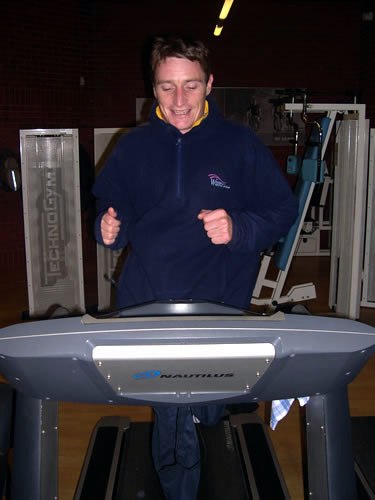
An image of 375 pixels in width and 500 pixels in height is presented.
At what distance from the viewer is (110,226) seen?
54.7 inches

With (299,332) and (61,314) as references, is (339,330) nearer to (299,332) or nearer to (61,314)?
(299,332)

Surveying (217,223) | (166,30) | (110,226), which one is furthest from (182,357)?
(166,30)

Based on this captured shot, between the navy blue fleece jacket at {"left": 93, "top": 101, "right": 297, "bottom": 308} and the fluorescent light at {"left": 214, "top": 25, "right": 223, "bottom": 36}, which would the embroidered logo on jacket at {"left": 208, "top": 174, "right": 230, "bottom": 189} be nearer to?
the navy blue fleece jacket at {"left": 93, "top": 101, "right": 297, "bottom": 308}

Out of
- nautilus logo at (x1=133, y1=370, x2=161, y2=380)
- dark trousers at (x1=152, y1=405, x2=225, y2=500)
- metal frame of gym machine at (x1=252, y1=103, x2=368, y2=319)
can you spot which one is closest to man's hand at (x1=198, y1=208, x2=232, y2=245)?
nautilus logo at (x1=133, y1=370, x2=161, y2=380)

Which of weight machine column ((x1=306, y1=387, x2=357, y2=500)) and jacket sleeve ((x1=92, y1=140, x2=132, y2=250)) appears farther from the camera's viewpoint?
jacket sleeve ((x1=92, y1=140, x2=132, y2=250))

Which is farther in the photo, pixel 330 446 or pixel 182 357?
pixel 330 446

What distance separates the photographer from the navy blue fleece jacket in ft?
4.84

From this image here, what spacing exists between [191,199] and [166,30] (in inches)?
242

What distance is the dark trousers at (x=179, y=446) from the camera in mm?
1469

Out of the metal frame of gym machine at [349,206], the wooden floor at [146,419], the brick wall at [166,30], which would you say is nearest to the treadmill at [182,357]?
the wooden floor at [146,419]

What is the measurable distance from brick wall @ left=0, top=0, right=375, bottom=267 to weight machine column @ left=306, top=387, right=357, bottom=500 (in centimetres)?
560

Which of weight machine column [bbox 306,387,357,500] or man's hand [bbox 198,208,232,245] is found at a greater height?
man's hand [bbox 198,208,232,245]

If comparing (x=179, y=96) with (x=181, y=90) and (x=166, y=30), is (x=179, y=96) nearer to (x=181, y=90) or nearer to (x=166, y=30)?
(x=181, y=90)

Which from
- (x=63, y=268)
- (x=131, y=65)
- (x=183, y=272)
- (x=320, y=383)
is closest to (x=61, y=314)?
(x=183, y=272)
